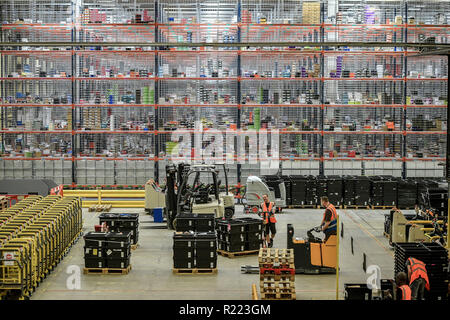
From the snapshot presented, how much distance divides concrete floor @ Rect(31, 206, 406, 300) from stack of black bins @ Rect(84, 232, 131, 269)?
292 mm

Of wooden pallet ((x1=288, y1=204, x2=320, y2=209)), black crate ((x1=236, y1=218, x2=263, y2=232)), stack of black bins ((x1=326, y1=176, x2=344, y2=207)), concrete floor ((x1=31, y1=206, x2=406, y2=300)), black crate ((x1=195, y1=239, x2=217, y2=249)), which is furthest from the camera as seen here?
wooden pallet ((x1=288, y1=204, x2=320, y2=209))

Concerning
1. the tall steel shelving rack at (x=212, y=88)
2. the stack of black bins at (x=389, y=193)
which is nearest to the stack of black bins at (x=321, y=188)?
the tall steel shelving rack at (x=212, y=88)

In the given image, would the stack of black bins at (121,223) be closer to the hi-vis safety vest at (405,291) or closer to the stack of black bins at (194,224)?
the stack of black bins at (194,224)

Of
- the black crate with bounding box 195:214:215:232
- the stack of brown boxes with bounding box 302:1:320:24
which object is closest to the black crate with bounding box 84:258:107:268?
the black crate with bounding box 195:214:215:232

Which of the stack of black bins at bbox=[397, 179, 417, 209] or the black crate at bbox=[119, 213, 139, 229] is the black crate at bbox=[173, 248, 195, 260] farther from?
the stack of black bins at bbox=[397, 179, 417, 209]

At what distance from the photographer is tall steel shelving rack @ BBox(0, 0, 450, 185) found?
23.8 meters

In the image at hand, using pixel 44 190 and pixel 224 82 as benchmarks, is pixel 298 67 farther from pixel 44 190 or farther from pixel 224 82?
pixel 44 190

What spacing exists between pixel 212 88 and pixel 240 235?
32.7 ft

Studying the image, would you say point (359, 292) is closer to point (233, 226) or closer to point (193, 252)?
point (193, 252)

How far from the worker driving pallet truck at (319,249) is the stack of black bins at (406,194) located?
9565mm

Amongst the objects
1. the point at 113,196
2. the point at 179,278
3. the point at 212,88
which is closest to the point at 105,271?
the point at 179,278

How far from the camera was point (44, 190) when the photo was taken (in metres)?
21.0

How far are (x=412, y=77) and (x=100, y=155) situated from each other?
39.2ft
